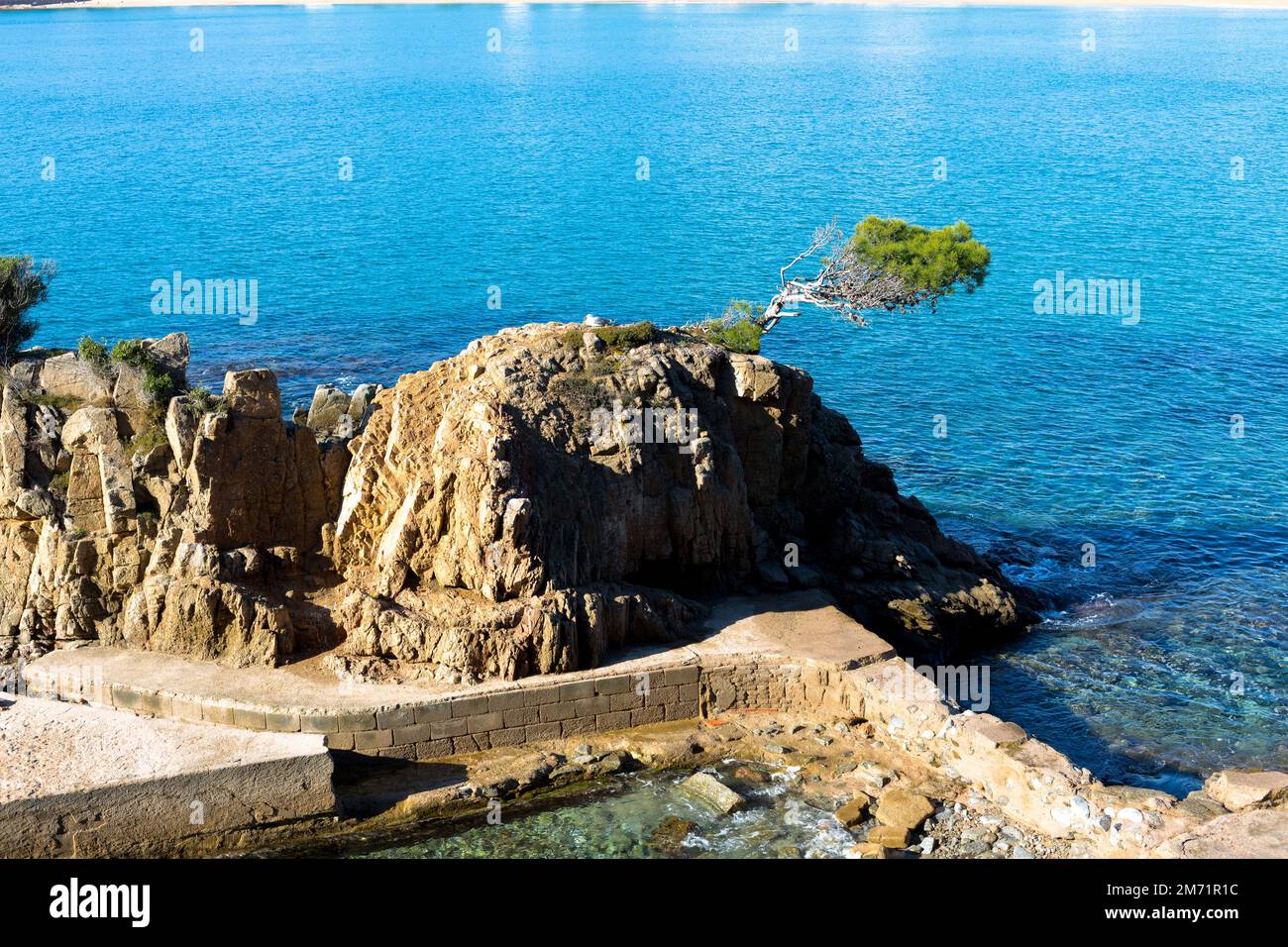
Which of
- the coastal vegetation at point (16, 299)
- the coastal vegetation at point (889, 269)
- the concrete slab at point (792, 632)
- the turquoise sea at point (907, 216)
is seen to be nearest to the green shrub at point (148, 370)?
the coastal vegetation at point (16, 299)

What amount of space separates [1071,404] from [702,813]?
34537mm

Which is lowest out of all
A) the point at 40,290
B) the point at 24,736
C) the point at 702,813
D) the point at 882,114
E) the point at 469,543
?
the point at 702,813

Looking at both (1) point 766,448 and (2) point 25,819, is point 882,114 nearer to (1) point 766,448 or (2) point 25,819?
(1) point 766,448

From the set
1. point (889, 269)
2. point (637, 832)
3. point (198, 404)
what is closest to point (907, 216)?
point (889, 269)

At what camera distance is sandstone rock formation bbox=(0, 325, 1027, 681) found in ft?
97.0

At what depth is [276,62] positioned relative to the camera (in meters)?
161

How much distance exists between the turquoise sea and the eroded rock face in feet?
18.8

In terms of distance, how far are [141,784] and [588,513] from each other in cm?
1090

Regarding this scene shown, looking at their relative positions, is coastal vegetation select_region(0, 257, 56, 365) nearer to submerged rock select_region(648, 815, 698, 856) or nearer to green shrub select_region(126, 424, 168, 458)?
green shrub select_region(126, 424, 168, 458)

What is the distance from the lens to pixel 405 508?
3047cm

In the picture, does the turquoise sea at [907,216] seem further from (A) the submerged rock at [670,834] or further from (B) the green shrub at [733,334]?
(B) the green shrub at [733,334]

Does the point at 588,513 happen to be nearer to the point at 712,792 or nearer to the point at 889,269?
the point at 712,792

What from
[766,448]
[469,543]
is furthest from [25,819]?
[766,448]

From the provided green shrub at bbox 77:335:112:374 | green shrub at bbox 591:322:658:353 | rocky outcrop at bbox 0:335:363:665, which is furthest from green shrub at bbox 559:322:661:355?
green shrub at bbox 77:335:112:374
